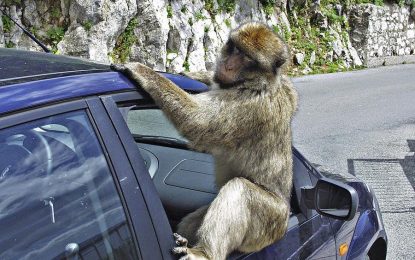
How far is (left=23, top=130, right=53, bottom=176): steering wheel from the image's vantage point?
64.0 inches

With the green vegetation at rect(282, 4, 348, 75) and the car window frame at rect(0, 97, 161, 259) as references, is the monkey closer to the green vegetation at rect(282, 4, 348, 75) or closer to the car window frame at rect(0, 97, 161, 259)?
the car window frame at rect(0, 97, 161, 259)

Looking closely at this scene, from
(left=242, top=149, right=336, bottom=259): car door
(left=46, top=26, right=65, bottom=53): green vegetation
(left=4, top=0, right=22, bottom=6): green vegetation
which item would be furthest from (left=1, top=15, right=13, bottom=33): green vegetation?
(left=242, top=149, right=336, bottom=259): car door

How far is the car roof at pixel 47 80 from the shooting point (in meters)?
1.55

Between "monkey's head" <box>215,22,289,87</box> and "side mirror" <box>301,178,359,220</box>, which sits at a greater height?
"monkey's head" <box>215,22,289,87</box>

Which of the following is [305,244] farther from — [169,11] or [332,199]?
[169,11]

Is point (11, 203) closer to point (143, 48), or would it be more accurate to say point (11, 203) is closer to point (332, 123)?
point (332, 123)

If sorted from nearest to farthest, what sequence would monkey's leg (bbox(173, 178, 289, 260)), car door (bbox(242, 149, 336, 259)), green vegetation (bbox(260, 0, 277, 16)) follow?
monkey's leg (bbox(173, 178, 289, 260)) → car door (bbox(242, 149, 336, 259)) → green vegetation (bbox(260, 0, 277, 16))

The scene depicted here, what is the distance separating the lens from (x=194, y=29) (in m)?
15.7

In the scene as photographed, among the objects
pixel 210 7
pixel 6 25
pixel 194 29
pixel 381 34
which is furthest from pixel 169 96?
pixel 381 34

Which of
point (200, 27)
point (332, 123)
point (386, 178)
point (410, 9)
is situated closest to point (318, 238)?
point (386, 178)

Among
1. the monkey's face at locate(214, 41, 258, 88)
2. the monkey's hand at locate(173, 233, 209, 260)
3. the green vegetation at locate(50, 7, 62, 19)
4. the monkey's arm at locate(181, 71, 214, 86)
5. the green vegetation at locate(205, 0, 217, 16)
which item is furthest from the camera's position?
the green vegetation at locate(205, 0, 217, 16)

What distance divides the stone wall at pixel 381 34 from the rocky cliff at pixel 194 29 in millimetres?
43

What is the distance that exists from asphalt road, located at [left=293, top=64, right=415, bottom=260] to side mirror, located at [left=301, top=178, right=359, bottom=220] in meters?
1.10

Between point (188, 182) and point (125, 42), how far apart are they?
11396mm
